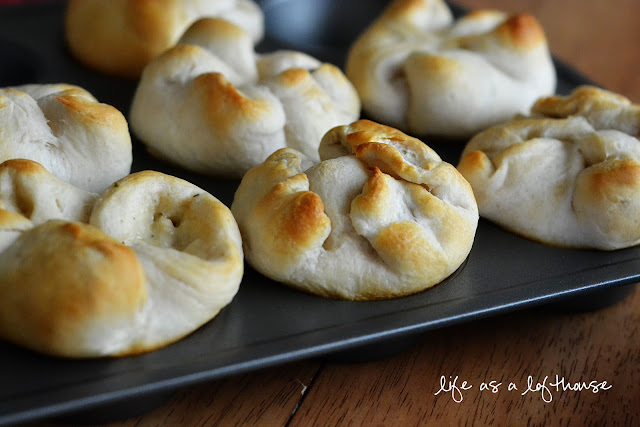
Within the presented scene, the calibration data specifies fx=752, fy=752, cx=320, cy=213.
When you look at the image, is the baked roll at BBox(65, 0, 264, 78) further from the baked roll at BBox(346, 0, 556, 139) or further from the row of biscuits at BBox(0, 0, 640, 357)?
the baked roll at BBox(346, 0, 556, 139)

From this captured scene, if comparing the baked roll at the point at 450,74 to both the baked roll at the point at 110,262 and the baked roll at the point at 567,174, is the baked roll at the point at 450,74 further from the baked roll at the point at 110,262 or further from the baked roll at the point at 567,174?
the baked roll at the point at 110,262

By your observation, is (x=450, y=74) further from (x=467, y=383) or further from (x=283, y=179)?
(x=467, y=383)

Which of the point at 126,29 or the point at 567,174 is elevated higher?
the point at 126,29

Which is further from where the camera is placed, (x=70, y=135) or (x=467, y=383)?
(x=70, y=135)

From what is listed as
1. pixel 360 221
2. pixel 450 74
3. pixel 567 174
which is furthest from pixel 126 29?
pixel 567 174

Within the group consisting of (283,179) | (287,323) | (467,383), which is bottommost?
(467,383)

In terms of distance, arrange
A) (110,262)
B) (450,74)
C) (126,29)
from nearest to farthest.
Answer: (110,262), (450,74), (126,29)

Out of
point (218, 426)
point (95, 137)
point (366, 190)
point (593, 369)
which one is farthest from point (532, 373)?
point (95, 137)
